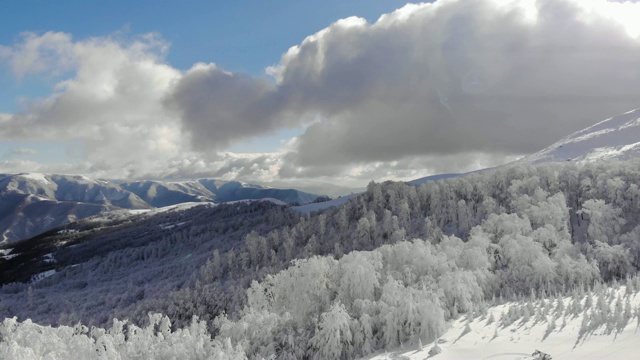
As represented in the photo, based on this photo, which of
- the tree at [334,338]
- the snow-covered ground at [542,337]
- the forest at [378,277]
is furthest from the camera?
the forest at [378,277]

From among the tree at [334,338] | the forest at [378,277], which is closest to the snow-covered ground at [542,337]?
the forest at [378,277]

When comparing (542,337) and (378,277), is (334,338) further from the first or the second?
(542,337)

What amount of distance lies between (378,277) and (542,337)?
3235 cm

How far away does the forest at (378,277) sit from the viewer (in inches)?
1847

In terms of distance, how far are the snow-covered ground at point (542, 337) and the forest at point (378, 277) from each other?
3.11m

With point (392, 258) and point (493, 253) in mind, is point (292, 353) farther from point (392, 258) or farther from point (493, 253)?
point (493, 253)

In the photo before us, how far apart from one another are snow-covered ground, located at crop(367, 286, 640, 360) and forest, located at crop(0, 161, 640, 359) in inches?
122

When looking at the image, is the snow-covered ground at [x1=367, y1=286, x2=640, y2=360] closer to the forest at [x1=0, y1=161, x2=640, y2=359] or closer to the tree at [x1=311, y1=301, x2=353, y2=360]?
the forest at [x1=0, y1=161, x2=640, y2=359]

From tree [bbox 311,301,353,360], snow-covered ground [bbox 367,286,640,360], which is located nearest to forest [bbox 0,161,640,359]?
tree [bbox 311,301,353,360]

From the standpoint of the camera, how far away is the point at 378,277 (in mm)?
65250

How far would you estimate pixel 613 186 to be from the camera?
3775 inches

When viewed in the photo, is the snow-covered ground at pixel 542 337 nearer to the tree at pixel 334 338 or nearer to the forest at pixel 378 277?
the forest at pixel 378 277

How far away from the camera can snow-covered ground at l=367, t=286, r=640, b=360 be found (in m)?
29.6

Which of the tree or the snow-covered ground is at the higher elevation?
the snow-covered ground
